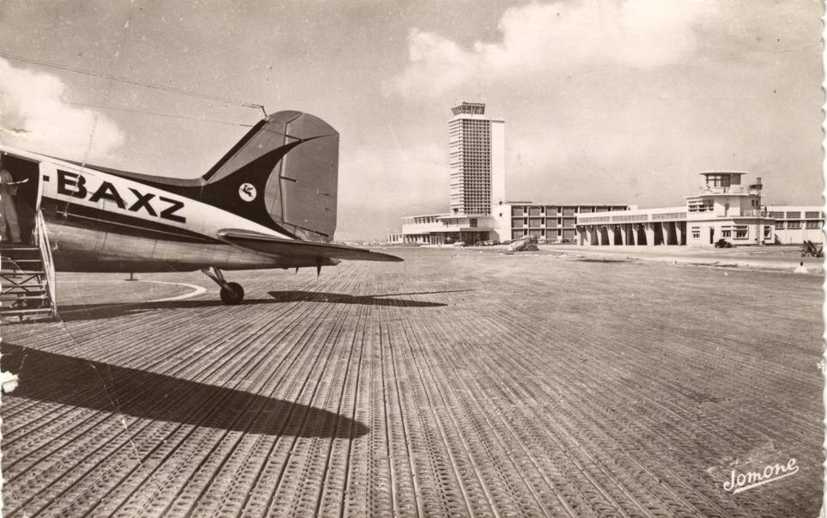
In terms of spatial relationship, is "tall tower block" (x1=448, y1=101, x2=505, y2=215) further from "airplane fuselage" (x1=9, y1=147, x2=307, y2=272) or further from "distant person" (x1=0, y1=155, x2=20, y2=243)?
"distant person" (x1=0, y1=155, x2=20, y2=243)

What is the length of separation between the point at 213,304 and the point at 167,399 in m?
10.4

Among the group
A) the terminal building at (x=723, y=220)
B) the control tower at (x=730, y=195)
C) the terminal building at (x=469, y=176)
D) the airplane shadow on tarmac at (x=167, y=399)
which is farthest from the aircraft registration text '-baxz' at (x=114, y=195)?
the terminal building at (x=469, y=176)

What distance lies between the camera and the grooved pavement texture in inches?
165

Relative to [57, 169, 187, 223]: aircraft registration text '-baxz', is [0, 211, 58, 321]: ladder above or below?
below

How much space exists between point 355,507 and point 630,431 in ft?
10.7

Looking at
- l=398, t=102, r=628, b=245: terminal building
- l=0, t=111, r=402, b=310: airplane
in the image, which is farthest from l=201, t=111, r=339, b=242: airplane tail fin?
l=398, t=102, r=628, b=245: terminal building

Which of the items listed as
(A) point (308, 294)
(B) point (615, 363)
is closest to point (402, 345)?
(B) point (615, 363)

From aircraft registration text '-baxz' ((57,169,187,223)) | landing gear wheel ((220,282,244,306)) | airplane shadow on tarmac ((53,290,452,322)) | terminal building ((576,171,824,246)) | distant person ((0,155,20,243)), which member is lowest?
airplane shadow on tarmac ((53,290,452,322))

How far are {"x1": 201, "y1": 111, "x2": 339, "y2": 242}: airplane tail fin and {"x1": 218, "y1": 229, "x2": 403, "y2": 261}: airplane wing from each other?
0.94 metres

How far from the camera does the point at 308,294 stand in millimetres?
20453

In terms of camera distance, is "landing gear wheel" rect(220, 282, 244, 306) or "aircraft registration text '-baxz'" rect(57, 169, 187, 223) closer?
"aircraft registration text '-baxz'" rect(57, 169, 187, 223)

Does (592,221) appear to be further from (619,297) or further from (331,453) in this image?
(331,453)

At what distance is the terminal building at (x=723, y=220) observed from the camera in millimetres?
75125

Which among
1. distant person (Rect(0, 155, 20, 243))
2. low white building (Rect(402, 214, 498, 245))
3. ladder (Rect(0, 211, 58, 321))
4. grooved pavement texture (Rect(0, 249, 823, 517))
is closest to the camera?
grooved pavement texture (Rect(0, 249, 823, 517))
